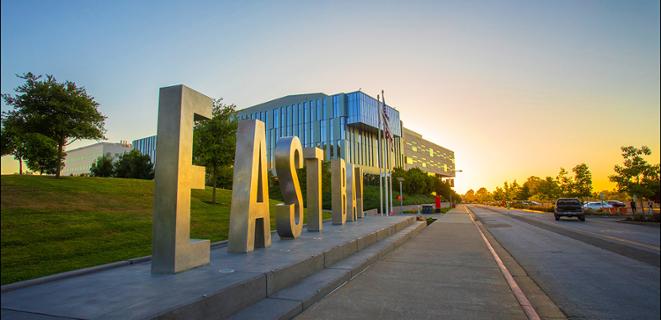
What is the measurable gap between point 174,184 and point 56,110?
66.2 feet

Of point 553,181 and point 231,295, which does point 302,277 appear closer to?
point 231,295

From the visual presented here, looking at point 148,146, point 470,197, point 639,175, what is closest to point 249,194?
point 639,175

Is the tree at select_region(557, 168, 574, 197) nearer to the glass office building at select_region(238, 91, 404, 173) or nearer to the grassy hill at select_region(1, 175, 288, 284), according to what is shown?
the glass office building at select_region(238, 91, 404, 173)

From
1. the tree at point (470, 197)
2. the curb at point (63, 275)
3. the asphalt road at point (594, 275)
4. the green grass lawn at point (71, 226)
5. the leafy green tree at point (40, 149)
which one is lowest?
the asphalt road at point (594, 275)

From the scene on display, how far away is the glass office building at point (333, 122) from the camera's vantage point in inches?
2547

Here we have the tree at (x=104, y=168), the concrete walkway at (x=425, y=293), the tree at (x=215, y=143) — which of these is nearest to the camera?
the concrete walkway at (x=425, y=293)

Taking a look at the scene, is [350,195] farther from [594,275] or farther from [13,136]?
[13,136]

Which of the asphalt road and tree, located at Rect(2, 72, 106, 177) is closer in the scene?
the asphalt road

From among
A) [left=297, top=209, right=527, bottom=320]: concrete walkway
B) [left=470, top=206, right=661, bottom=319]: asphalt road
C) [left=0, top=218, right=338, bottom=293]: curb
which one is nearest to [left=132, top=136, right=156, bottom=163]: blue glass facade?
[left=0, top=218, right=338, bottom=293]: curb

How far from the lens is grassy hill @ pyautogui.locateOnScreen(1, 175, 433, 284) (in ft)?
26.0

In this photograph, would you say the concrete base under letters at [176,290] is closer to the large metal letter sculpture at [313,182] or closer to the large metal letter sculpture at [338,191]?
the large metal letter sculpture at [313,182]

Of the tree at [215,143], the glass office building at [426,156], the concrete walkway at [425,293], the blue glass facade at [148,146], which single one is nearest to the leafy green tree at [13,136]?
the tree at [215,143]

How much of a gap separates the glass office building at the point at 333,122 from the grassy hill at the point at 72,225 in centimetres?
4615

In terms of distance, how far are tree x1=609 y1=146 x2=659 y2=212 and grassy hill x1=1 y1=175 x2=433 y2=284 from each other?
5449mm
